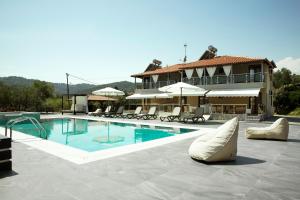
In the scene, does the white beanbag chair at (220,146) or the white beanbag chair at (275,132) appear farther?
the white beanbag chair at (275,132)

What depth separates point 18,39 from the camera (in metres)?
18.5

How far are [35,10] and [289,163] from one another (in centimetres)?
1674

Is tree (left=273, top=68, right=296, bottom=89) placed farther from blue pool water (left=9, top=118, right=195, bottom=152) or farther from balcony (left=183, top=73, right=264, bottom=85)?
blue pool water (left=9, top=118, right=195, bottom=152)

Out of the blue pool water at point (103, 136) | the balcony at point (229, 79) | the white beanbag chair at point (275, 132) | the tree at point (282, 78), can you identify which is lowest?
the blue pool water at point (103, 136)

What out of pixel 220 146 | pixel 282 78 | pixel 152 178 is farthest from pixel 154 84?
pixel 282 78

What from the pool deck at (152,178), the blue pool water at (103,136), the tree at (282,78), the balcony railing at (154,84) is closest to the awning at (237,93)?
the balcony railing at (154,84)

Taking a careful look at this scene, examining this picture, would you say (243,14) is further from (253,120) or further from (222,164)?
(222,164)

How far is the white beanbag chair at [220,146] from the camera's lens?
19.6ft

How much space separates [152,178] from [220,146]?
2271 millimetres

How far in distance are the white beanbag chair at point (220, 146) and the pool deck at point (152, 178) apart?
21 cm

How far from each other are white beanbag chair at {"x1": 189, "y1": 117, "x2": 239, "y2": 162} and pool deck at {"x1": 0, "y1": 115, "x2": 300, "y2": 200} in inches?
8.4

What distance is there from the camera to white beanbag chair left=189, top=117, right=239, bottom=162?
5.96m

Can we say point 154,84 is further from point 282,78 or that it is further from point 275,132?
point 282,78

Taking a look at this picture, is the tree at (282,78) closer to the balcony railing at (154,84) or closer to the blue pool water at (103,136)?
the balcony railing at (154,84)
